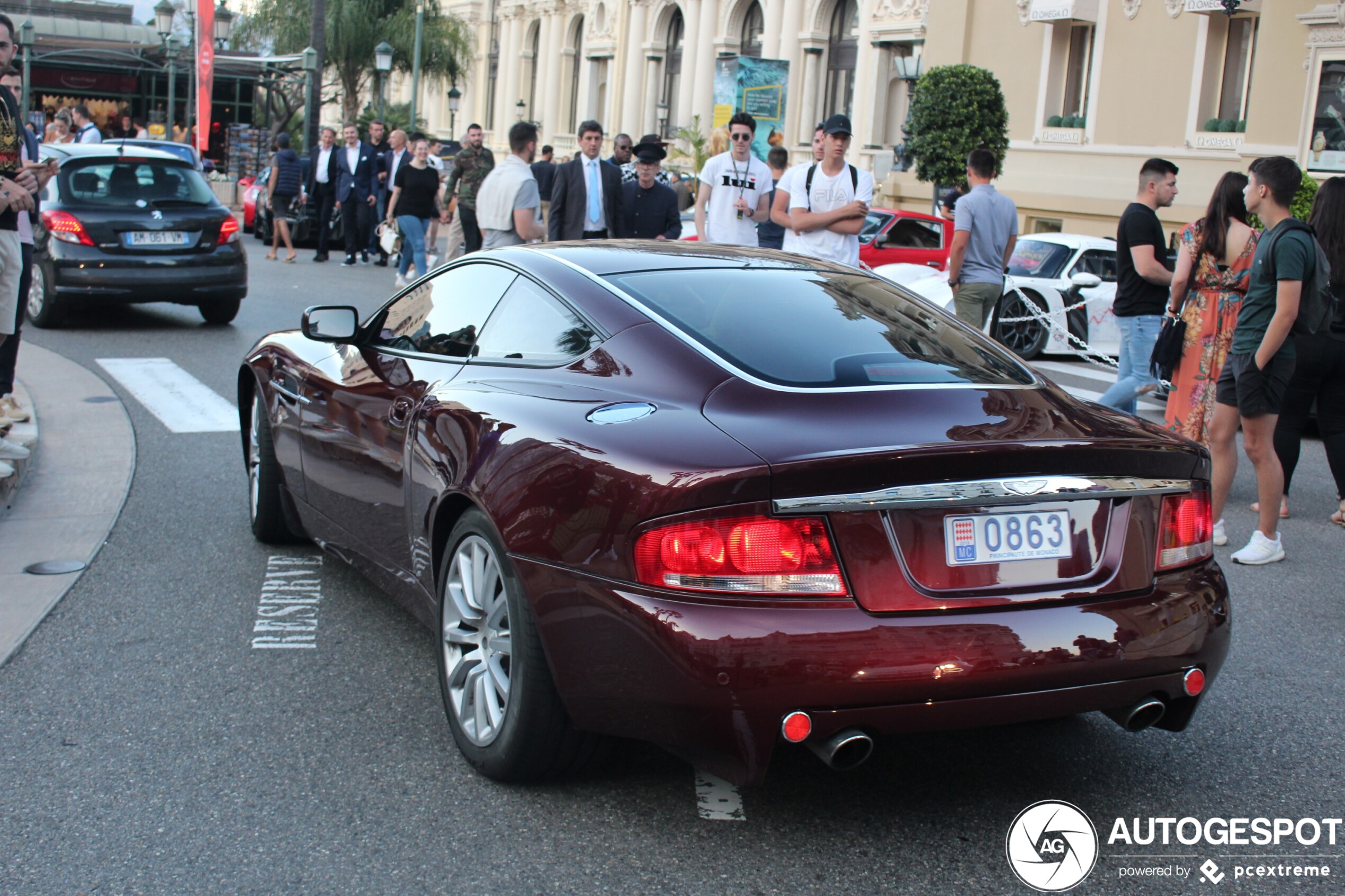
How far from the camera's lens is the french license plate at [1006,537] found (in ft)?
9.98

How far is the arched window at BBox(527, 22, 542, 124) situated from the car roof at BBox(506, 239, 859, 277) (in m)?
57.8

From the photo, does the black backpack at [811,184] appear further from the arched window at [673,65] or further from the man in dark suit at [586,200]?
the arched window at [673,65]

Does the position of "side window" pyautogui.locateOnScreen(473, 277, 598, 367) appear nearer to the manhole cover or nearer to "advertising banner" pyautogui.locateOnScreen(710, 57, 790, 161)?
the manhole cover

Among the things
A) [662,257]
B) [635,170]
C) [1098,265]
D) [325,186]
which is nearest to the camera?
[662,257]

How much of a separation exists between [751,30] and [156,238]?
3516cm

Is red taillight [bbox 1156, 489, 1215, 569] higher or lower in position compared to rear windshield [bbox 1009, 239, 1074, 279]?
lower

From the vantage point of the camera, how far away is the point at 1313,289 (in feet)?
20.4

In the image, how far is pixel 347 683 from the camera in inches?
169

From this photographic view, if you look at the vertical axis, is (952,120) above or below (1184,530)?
above

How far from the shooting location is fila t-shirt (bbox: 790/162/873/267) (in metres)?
9.55

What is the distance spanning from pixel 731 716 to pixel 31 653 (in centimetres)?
266

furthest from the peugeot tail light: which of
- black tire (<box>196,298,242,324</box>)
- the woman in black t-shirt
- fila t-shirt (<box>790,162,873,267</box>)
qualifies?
fila t-shirt (<box>790,162,873,267</box>)

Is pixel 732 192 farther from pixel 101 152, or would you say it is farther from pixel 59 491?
pixel 101 152

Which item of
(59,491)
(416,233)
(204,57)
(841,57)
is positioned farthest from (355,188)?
(841,57)
